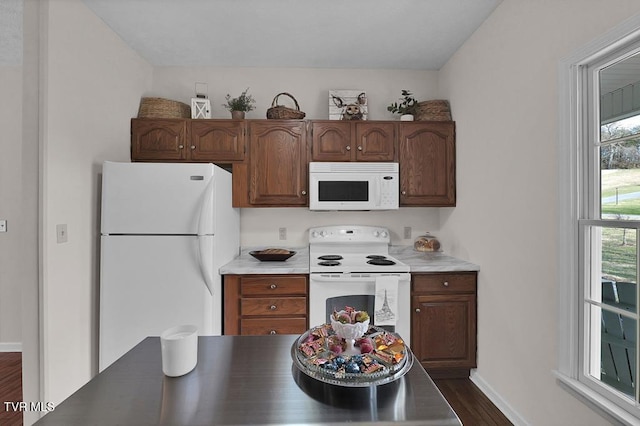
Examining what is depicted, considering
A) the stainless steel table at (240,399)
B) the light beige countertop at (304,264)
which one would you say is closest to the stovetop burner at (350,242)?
the light beige countertop at (304,264)

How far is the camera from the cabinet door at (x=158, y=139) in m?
2.71

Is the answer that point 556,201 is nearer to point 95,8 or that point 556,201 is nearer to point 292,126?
point 292,126

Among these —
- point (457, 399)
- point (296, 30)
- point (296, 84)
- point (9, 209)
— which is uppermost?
point (296, 30)

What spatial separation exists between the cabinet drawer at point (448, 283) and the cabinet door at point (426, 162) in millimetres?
679

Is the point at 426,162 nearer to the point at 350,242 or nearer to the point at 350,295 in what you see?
the point at 350,242

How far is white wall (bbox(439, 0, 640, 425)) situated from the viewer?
1.65 metres

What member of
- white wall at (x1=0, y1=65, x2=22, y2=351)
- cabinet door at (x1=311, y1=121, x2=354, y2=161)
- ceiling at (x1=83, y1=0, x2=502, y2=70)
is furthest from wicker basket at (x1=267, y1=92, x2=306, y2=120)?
white wall at (x1=0, y1=65, x2=22, y2=351)

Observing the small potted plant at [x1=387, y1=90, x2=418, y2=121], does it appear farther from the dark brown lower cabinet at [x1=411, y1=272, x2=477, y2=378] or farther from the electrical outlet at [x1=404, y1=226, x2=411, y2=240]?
the dark brown lower cabinet at [x1=411, y1=272, x2=477, y2=378]

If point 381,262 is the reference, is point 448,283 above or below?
below

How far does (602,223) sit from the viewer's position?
1.45 meters

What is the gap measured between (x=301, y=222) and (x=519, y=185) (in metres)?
1.87

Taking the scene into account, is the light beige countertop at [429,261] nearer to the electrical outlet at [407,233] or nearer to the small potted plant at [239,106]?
the electrical outlet at [407,233]

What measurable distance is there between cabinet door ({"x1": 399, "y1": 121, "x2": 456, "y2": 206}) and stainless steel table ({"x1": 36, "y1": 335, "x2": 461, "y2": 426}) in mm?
2083

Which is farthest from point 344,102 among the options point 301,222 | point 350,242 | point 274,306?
point 274,306
